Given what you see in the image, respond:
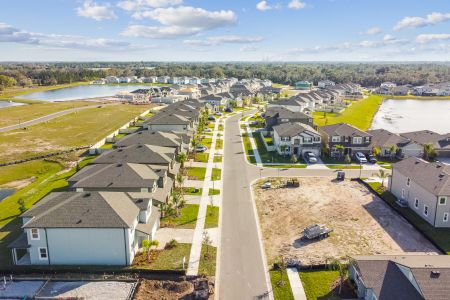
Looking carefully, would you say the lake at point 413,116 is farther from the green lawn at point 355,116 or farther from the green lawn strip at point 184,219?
the green lawn strip at point 184,219

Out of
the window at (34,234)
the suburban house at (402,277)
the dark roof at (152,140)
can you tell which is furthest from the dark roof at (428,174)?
the window at (34,234)

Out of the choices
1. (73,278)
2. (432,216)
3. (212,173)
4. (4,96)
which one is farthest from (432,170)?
(4,96)

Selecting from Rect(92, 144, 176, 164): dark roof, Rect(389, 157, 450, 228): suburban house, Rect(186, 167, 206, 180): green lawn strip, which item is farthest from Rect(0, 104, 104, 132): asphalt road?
Rect(389, 157, 450, 228): suburban house

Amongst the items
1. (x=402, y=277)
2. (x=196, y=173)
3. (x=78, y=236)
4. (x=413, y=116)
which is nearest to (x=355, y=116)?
(x=413, y=116)

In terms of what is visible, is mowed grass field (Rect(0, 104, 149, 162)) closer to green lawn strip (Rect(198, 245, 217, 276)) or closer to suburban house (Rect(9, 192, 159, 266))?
suburban house (Rect(9, 192, 159, 266))

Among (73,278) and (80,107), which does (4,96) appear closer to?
(80,107)

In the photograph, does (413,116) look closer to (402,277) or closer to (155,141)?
(155,141)
